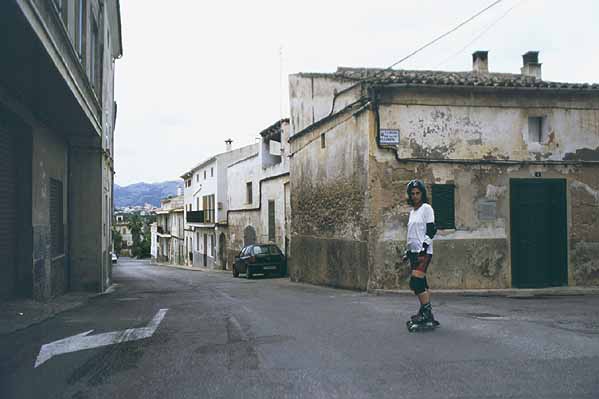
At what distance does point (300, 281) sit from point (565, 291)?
8.53 m

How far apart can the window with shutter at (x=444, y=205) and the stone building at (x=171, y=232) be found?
145 feet

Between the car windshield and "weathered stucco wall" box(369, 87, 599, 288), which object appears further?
the car windshield

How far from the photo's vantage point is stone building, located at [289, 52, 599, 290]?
13.2m

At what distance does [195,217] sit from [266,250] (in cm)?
2441

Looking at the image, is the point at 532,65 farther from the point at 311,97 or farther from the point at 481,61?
the point at 311,97

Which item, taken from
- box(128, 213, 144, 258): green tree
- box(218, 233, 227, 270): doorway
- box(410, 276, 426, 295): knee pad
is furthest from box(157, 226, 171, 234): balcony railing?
box(410, 276, 426, 295): knee pad

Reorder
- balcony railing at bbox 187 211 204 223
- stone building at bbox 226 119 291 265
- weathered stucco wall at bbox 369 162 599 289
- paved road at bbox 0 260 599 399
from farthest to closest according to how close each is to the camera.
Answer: balcony railing at bbox 187 211 204 223, stone building at bbox 226 119 291 265, weathered stucco wall at bbox 369 162 599 289, paved road at bbox 0 260 599 399

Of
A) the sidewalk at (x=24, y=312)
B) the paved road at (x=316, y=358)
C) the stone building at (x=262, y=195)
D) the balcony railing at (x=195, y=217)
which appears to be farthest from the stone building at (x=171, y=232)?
the paved road at (x=316, y=358)

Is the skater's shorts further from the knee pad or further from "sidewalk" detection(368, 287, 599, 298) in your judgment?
"sidewalk" detection(368, 287, 599, 298)

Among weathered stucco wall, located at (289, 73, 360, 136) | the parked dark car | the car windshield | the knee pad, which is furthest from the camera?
the car windshield

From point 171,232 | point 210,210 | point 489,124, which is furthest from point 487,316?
point 171,232

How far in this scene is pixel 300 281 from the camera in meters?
19.2

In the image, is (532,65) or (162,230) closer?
(532,65)

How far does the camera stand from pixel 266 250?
77.4ft
